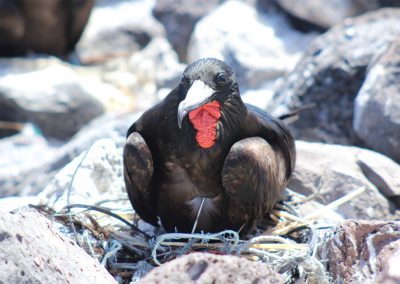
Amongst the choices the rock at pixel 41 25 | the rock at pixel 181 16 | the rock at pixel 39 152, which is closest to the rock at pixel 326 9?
the rock at pixel 181 16

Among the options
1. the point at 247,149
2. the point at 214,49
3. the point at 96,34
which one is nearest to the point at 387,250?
the point at 247,149

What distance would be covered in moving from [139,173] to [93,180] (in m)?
0.77

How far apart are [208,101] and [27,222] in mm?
975

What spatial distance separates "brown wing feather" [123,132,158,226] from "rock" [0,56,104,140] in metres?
5.27

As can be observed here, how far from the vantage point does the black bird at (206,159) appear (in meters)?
3.47

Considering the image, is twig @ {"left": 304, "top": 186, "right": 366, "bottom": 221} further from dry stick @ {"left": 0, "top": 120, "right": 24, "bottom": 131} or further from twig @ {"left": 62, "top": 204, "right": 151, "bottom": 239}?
dry stick @ {"left": 0, "top": 120, "right": 24, "bottom": 131}

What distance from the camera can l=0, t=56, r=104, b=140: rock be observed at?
888cm

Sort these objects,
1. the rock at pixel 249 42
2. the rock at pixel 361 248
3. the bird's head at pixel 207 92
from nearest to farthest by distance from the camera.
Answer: the rock at pixel 361 248, the bird's head at pixel 207 92, the rock at pixel 249 42

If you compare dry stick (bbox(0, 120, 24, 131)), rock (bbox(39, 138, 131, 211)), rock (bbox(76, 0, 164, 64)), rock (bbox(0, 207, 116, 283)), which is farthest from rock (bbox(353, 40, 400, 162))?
rock (bbox(76, 0, 164, 64))

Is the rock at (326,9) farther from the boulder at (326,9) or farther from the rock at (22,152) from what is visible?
the rock at (22,152)

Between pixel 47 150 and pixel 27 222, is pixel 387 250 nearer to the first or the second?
pixel 27 222

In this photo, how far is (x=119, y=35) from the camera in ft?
35.9

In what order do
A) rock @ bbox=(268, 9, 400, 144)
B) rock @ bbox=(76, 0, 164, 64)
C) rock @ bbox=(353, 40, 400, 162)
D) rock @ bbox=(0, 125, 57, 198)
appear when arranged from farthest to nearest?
rock @ bbox=(76, 0, 164, 64)
rock @ bbox=(0, 125, 57, 198)
rock @ bbox=(268, 9, 400, 144)
rock @ bbox=(353, 40, 400, 162)

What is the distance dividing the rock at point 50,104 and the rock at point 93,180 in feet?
14.8
